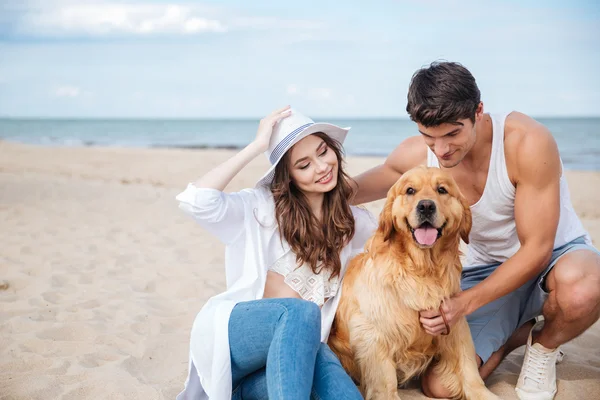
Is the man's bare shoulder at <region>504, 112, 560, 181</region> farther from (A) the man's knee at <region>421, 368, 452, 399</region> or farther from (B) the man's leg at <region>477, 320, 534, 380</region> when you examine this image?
(A) the man's knee at <region>421, 368, 452, 399</region>

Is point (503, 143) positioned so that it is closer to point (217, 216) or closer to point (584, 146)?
point (217, 216)

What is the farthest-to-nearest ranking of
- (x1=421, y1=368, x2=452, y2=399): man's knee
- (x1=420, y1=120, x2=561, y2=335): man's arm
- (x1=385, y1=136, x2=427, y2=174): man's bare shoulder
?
1. (x1=385, y1=136, x2=427, y2=174): man's bare shoulder
2. (x1=421, y1=368, x2=452, y2=399): man's knee
3. (x1=420, y1=120, x2=561, y2=335): man's arm

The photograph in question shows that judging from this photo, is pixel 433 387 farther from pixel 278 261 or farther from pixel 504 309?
pixel 278 261

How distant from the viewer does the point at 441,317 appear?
2.89 metres

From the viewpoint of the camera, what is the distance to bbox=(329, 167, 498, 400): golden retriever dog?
2.85 m

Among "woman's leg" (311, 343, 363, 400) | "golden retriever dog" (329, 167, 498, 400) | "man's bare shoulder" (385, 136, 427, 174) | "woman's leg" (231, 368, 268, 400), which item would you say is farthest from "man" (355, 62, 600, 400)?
"woman's leg" (231, 368, 268, 400)

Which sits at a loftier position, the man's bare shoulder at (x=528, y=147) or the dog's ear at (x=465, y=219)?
the man's bare shoulder at (x=528, y=147)

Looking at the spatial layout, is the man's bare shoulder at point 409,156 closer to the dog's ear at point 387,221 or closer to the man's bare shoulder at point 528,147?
the man's bare shoulder at point 528,147

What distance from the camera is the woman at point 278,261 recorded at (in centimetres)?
260

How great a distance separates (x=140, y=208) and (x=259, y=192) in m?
5.18

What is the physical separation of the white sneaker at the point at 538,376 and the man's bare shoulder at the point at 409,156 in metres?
1.24

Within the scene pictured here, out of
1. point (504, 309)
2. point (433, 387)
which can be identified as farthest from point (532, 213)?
point (433, 387)

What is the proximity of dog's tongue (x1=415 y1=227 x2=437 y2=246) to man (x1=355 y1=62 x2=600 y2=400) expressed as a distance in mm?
354

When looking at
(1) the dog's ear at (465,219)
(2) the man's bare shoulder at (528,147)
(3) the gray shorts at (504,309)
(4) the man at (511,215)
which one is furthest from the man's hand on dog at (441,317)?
(2) the man's bare shoulder at (528,147)
